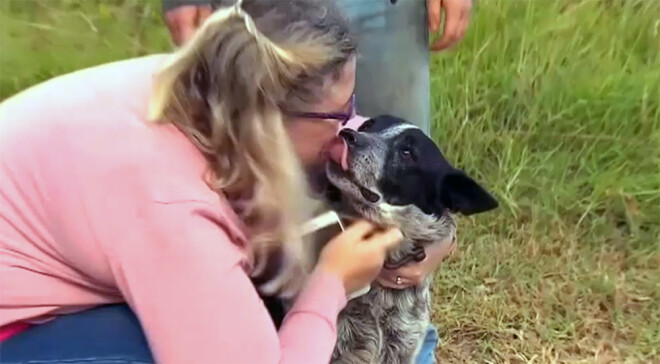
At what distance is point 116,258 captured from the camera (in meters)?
1.81

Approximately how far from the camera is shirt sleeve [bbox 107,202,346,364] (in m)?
1.80

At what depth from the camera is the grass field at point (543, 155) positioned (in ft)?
10.4

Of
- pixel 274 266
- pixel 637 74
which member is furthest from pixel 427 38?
pixel 637 74

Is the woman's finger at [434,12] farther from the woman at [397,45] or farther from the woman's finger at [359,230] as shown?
the woman's finger at [359,230]

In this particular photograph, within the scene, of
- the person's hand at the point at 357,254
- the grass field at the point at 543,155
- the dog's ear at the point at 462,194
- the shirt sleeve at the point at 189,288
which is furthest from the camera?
the grass field at the point at 543,155

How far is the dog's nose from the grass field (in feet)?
3.44

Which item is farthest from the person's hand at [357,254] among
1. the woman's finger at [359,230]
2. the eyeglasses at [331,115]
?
the eyeglasses at [331,115]

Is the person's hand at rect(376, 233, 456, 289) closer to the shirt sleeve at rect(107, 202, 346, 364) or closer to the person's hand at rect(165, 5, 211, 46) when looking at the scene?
the shirt sleeve at rect(107, 202, 346, 364)

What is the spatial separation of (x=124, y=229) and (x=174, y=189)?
103mm

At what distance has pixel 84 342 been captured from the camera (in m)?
1.95

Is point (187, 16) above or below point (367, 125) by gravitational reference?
above

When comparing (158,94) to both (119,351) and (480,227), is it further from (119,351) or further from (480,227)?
(480,227)

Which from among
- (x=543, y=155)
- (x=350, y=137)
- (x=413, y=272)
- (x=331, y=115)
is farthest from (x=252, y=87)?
(x=543, y=155)

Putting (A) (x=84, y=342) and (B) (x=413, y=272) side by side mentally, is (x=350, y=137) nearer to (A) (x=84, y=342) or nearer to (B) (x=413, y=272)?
(B) (x=413, y=272)
